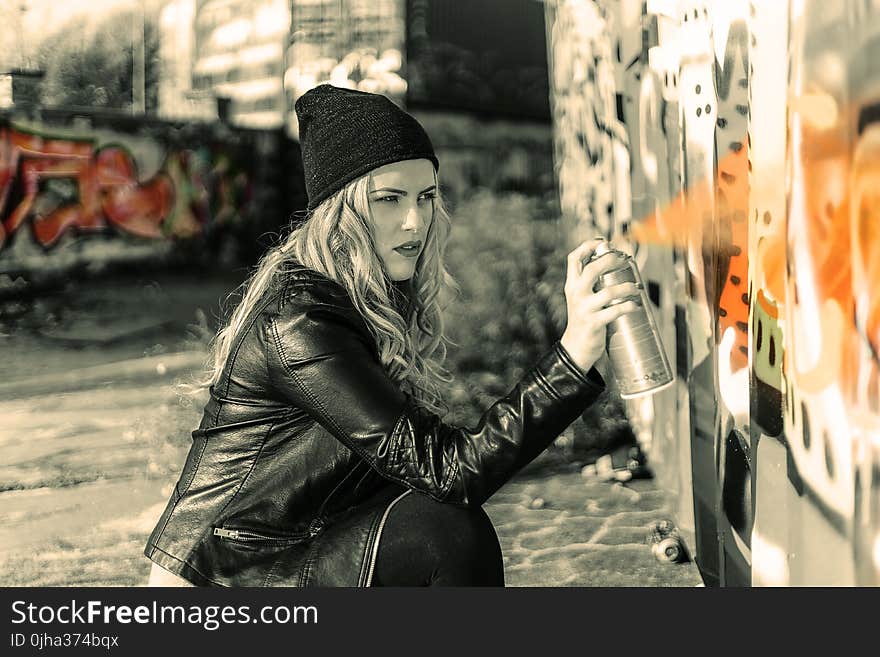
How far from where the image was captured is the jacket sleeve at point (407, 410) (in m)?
1.92

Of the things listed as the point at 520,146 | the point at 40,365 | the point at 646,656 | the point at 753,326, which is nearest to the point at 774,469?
the point at 753,326

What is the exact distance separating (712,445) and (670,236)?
0.84 metres

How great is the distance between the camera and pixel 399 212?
7.27 feet

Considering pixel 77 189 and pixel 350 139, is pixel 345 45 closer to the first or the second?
pixel 77 189

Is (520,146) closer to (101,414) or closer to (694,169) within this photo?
(694,169)

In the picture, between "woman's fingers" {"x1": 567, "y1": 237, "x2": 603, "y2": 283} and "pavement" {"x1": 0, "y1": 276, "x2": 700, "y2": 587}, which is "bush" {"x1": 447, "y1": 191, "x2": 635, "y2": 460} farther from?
"woman's fingers" {"x1": 567, "y1": 237, "x2": 603, "y2": 283}

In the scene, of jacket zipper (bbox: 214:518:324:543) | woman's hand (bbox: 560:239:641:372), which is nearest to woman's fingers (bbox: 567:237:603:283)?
woman's hand (bbox: 560:239:641:372)

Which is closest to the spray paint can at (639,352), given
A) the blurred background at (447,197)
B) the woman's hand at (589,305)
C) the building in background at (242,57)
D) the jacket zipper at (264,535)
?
the woman's hand at (589,305)

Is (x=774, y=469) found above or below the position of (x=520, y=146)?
below

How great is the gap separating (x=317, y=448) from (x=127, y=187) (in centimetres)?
290

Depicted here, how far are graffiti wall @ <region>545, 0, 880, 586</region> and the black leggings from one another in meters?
0.71

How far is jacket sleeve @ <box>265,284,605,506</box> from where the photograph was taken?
6.31 ft

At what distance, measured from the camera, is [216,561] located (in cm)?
206

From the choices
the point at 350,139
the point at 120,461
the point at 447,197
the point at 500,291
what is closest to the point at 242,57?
the point at 447,197
